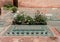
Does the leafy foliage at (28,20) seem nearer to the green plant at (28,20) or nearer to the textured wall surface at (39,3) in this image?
the green plant at (28,20)

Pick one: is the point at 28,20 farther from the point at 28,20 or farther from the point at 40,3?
the point at 40,3

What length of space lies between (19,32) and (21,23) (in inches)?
19.6

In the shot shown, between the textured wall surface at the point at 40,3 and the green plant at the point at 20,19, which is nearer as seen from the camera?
the green plant at the point at 20,19

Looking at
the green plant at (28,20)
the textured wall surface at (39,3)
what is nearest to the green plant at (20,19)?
the green plant at (28,20)

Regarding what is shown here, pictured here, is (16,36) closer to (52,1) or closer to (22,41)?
(22,41)

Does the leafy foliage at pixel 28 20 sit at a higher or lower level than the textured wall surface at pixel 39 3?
lower

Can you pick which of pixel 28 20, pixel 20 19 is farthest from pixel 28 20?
pixel 20 19

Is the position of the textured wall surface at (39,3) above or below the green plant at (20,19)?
above

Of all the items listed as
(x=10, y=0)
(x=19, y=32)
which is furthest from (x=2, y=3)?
(x=19, y=32)

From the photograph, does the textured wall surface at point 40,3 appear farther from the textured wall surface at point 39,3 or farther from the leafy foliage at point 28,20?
the leafy foliage at point 28,20

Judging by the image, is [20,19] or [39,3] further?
[39,3]

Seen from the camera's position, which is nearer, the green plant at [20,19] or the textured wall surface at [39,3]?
the green plant at [20,19]

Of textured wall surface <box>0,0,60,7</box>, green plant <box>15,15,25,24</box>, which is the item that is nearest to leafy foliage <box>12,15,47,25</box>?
green plant <box>15,15,25,24</box>

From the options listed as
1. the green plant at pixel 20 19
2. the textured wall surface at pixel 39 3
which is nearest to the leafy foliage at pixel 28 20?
the green plant at pixel 20 19
